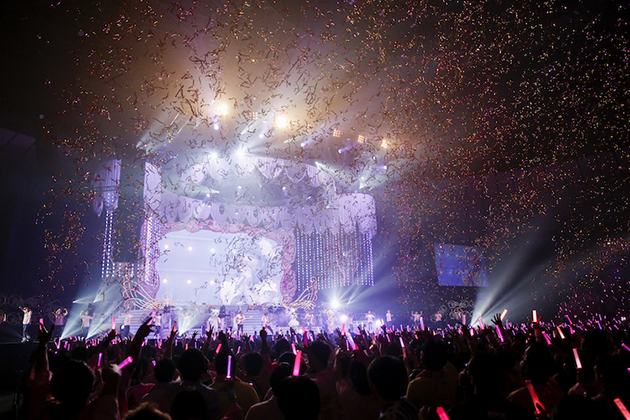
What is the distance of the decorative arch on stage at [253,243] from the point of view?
1598cm

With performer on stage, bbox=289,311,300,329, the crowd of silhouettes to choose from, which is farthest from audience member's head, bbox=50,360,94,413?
performer on stage, bbox=289,311,300,329

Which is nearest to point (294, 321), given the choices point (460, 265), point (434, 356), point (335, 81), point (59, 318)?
point (460, 265)

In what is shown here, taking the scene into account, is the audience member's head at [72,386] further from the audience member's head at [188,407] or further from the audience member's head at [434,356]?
the audience member's head at [434,356]

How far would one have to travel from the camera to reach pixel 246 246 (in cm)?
1852

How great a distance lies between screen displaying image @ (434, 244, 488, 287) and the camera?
17.8m

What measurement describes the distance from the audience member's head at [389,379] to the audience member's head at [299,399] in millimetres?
490

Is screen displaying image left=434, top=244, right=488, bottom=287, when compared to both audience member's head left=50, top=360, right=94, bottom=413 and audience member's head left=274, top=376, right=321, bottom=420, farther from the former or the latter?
audience member's head left=50, top=360, right=94, bottom=413

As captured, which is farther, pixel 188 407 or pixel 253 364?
pixel 253 364

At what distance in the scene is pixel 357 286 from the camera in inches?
752

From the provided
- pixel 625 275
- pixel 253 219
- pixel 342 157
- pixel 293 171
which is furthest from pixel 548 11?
pixel 253 219

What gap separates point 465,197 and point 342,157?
584 cm

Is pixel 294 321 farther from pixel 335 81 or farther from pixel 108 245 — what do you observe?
pixel 335 81

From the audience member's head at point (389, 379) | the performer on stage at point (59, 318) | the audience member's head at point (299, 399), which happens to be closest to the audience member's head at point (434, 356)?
the audience member's head at point (389, 379)

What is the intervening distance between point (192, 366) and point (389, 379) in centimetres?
128
